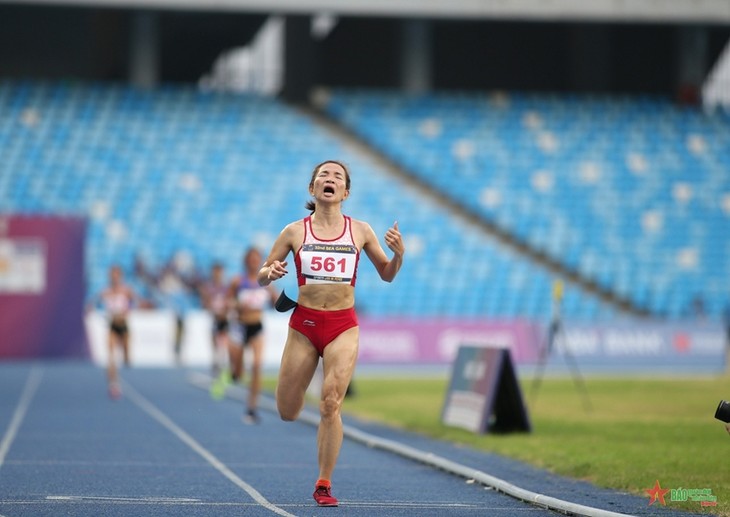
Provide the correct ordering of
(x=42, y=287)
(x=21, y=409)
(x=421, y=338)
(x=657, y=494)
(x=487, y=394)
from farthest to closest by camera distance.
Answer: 1. (x=421, y=338)
2. (x=42, y=287)
3. (x=21, y=409)
4. (x=487, y=394)
5. (x=657, y=494)

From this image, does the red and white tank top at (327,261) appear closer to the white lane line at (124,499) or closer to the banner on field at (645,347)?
the white lane line at (124,499)

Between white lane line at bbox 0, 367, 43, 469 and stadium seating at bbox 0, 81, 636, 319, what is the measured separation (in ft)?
25.5

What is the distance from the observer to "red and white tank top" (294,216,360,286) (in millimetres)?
10273

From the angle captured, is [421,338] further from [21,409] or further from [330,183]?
[330,183]

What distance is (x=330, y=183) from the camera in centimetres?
1025

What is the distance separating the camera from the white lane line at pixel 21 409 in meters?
15.2

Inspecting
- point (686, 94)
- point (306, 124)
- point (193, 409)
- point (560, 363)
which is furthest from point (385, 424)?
point (686, 94)

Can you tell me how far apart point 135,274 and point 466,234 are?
10368 millimetres

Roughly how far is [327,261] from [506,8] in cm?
3519

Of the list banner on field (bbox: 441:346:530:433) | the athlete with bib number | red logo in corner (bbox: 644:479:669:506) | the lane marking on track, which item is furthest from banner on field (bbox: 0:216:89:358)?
red logo in corner (bbox: 644:479:669:506)

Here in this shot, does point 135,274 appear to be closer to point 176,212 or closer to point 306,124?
point 176,212

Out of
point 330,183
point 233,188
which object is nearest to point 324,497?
point 330,183

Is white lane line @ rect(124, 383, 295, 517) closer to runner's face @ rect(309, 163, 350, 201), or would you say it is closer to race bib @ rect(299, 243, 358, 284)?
race bib @ rect(299, 243, 358, 284)

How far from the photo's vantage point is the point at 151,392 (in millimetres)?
26062
